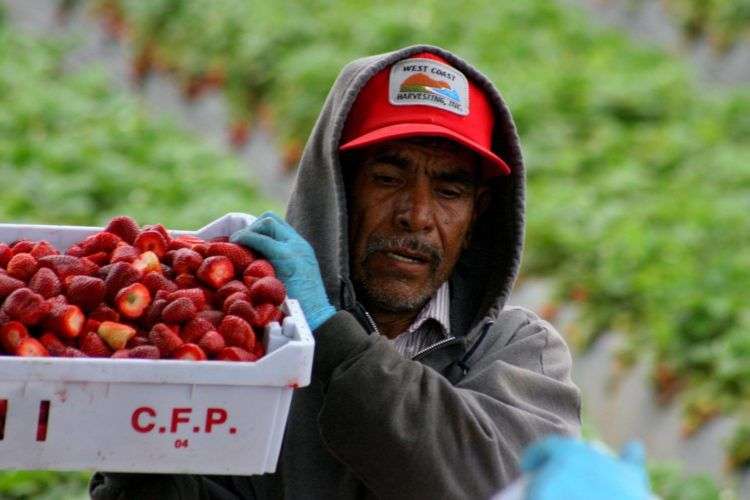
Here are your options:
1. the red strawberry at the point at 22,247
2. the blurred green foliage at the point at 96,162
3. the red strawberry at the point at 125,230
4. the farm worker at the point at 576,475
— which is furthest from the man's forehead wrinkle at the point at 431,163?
the blurred green foliage at the point at 96,162

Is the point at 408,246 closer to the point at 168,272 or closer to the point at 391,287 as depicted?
the point at 391,287

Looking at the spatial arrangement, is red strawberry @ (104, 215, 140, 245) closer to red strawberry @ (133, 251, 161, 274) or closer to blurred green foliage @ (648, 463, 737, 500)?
red strawberry @ (133, 251, 161, 274)

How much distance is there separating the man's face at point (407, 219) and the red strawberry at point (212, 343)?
0.73 metres

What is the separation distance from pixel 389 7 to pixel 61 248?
1054 cm

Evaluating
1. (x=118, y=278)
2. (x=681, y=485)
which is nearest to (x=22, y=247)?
(x=118, y=278)

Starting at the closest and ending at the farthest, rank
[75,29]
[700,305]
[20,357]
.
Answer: [20,357], [700,305], [75,29]

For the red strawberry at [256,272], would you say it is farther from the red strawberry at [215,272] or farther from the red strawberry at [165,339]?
the red strawberry at [165,339]

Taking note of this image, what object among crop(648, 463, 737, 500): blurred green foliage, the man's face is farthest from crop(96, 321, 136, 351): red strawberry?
crop(648, 463, 737, 500): blurred green foliage

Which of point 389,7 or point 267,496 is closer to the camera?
point 267,496

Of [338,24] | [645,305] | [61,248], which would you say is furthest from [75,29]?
[61,248]

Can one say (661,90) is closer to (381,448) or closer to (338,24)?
(338,24)

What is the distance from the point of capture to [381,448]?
2.64m

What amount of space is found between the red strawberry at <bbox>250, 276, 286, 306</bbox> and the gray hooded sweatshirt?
0.66 feet

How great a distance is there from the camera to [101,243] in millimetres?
2678
